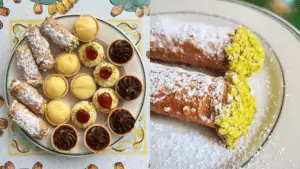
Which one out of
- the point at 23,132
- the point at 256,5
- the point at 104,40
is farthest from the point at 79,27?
the point at 256,5

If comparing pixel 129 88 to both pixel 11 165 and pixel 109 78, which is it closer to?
pixel 109 78

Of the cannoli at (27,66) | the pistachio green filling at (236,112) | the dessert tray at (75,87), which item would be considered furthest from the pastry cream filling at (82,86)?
the pistachio green filling at (236,112)

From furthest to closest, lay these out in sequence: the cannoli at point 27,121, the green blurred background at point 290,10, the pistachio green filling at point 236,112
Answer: the green blurred background at point 290,10
the pistachio green filling at point 236,112
the cannoli at point 27,121

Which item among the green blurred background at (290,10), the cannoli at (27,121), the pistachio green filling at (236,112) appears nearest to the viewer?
the cannoli at (27,121)

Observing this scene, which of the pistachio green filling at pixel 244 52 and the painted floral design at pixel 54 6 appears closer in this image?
the painted floral design at pixel 54 6

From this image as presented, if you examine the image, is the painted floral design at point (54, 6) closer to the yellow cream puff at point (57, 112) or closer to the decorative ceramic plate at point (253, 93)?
the yellow cream puff at point (57, 112)

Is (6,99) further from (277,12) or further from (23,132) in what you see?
(277,12)

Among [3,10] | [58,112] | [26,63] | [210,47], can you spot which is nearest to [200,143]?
[210,47]
